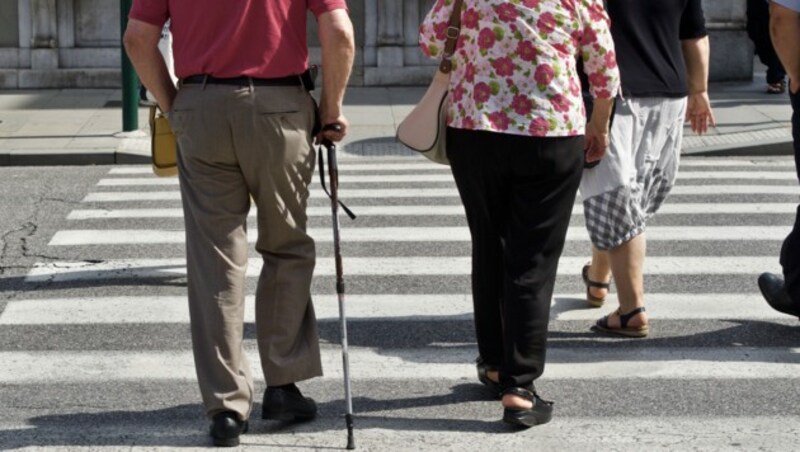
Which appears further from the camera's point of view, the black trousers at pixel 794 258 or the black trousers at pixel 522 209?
the black trousers at pixel 794 258

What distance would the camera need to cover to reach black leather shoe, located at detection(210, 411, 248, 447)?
17.4 ft

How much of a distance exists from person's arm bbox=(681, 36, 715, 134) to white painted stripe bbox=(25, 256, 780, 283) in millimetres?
1551

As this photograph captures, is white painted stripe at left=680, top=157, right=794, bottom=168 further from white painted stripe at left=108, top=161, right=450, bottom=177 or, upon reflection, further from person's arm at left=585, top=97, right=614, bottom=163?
person's arm at left=585, top=97, right=614, bottom=163

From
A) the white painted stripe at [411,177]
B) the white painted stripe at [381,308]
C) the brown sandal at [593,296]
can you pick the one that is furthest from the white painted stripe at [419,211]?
the brown sandal at [593,296]

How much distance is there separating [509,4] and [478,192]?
68cm

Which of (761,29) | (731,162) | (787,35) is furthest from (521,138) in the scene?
(761,29)

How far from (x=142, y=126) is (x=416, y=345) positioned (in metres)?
8.92

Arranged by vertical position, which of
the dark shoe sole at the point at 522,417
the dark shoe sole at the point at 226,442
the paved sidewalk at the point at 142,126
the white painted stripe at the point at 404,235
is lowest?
the paved sidewalk at the point at 142,126

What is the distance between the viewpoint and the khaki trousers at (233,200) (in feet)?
17.3

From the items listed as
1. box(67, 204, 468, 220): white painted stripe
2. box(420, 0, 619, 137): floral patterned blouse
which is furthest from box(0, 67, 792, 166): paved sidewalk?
box(420, 0, 619, 137): floral patterned blouse

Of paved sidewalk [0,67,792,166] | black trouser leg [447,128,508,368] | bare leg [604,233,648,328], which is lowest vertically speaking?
paved sidewalk [0,67,792,166]

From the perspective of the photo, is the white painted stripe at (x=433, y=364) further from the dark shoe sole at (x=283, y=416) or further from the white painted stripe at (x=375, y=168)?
the white painted stripe at (x=375, y=168)

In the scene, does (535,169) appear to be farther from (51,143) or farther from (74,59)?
(74,59)

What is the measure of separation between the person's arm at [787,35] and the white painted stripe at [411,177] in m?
5.53
